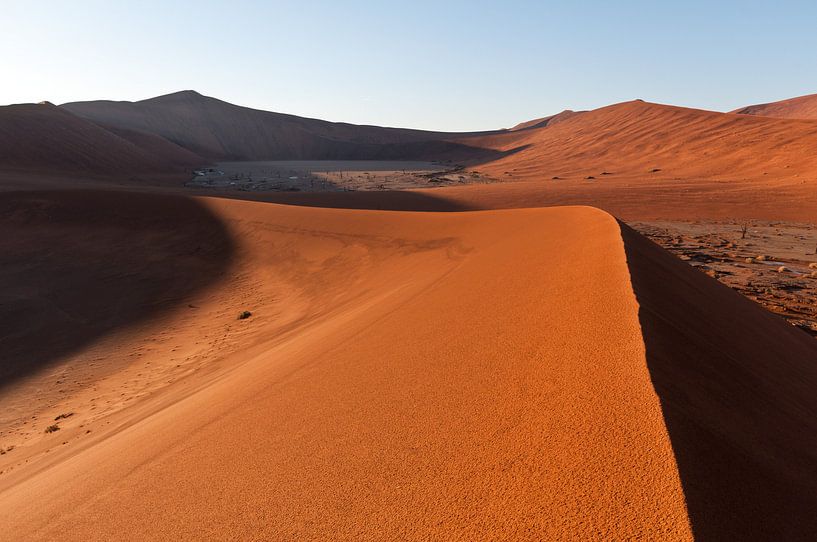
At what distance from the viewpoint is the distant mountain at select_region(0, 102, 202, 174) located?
45.1m

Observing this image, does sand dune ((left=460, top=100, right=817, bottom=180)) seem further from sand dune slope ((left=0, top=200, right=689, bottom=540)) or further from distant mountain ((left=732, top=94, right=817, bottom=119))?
distant mountain ((left=732, top=94, right=817, bottom=119))

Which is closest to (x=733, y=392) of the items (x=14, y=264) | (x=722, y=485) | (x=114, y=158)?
(x=722, y=485)

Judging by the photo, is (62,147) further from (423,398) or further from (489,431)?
(489,431)

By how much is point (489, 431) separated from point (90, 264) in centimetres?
1542

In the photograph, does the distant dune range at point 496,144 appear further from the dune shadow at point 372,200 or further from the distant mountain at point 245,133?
the dune shadow at point 372,200

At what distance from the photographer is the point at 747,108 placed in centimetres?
13025

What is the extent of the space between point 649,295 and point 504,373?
6.25ft

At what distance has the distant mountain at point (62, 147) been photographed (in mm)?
45062

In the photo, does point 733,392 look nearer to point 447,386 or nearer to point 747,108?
point 447,386

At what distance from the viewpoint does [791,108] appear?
113000 millimetres

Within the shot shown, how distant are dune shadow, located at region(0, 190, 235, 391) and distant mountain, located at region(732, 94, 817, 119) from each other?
118323mm

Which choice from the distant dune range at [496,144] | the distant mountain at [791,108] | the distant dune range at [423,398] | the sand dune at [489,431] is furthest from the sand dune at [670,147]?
the distant mountain at [791,108]

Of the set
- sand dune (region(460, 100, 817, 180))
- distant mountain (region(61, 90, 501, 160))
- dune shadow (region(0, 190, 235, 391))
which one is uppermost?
distant mountain (region(61, 90, 501, 160))

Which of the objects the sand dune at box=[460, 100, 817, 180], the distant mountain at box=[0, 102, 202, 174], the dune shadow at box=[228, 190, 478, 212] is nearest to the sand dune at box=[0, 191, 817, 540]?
the dune shadow at box=[228, 190, 478, 212]
